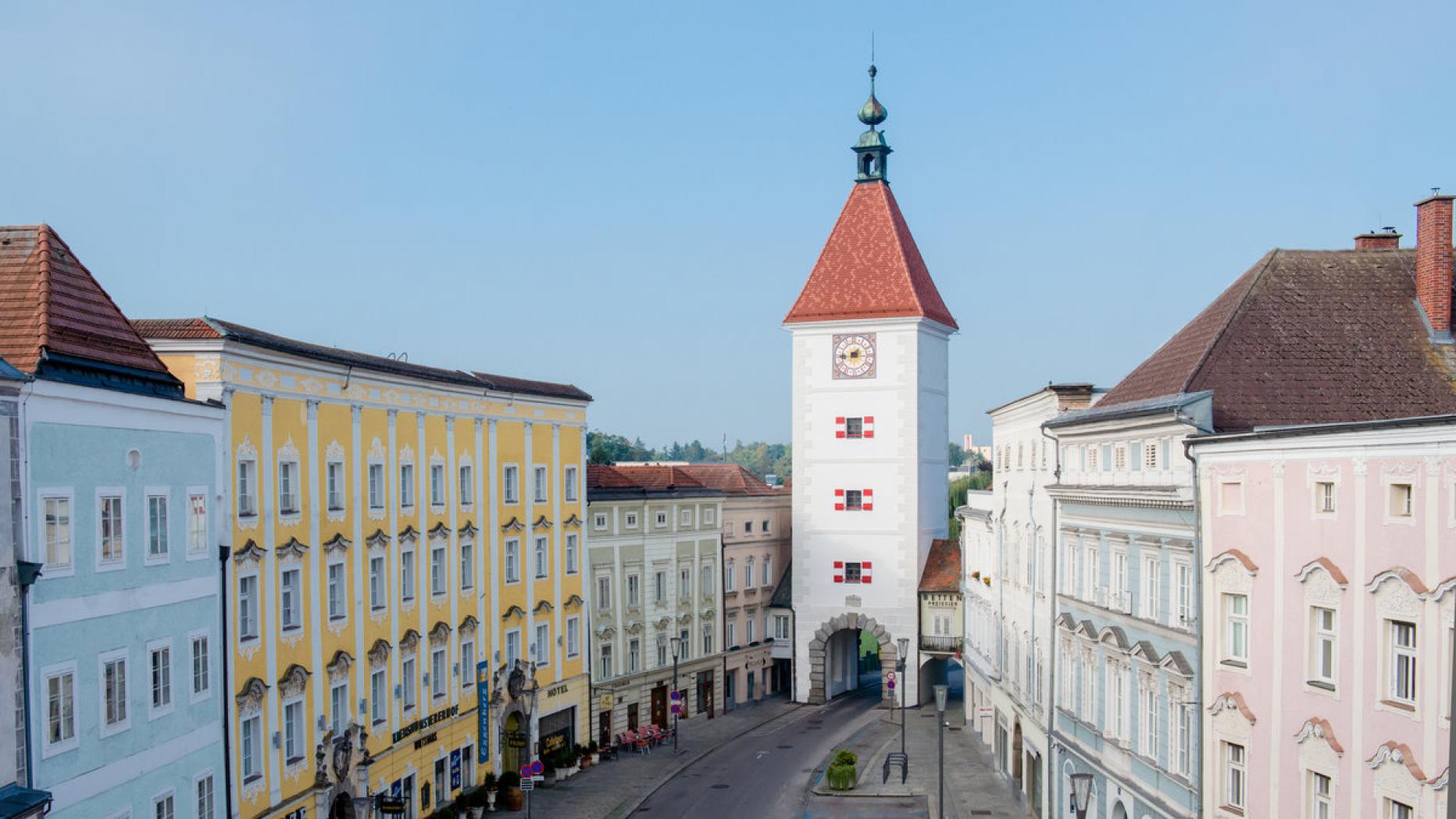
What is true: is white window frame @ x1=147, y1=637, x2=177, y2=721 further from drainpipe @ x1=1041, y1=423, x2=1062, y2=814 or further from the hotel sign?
drainpipe @ x1=1041, y1=423, x2=1062, y2=814

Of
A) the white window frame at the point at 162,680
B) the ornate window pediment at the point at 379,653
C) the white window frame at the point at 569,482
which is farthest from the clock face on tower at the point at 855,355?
the white window frame at the point at 162,680

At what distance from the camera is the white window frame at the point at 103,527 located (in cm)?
2352

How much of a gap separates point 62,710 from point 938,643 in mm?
53042

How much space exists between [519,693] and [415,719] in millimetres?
7893

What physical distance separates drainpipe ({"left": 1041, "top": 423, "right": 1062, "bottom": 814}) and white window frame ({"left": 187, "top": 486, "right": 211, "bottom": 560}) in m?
22.6

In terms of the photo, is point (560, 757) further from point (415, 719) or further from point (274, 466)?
point (274, 466)

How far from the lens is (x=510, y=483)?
4869 cm

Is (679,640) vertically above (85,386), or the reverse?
(85,386)

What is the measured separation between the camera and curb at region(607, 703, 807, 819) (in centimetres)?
4659

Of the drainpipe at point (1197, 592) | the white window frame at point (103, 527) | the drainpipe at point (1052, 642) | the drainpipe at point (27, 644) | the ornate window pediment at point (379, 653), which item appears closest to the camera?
the drainpipe at point (27, 644)

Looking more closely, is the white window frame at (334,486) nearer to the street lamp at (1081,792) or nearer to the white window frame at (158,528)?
the white window frame at (158,528)

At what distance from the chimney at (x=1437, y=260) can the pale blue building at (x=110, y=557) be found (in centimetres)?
2770

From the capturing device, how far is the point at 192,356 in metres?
29.9

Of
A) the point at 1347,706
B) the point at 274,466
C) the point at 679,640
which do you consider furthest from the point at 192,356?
the point at 679,640
